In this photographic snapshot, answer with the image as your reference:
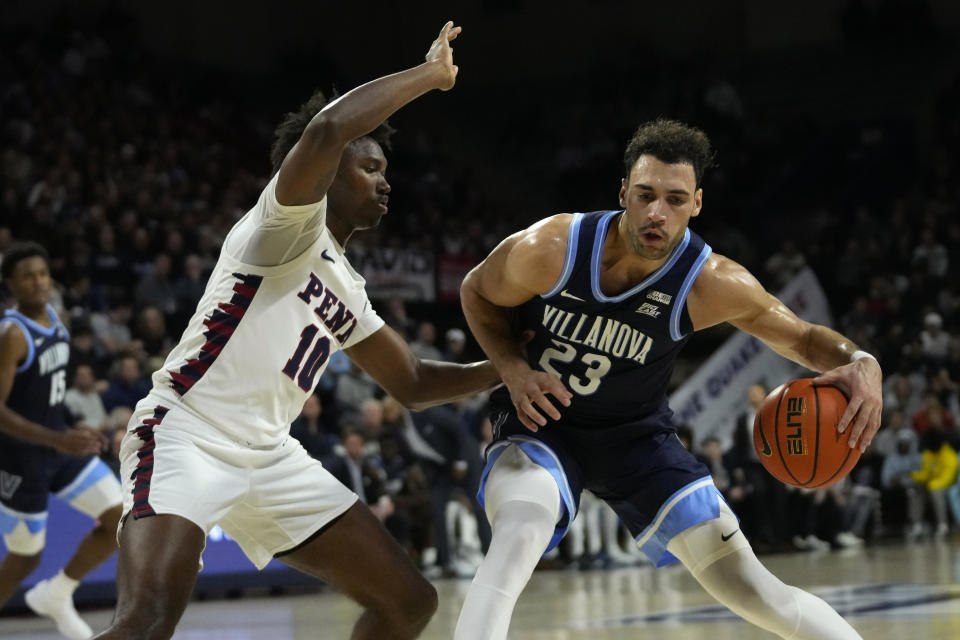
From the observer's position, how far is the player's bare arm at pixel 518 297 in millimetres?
4121

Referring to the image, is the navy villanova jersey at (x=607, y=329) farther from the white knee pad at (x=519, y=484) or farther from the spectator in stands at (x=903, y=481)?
the spectator in stands at (x=903, y=481)

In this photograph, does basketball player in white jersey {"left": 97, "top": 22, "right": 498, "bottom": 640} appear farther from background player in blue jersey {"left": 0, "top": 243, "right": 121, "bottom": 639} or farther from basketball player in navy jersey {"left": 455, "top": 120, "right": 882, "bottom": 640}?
background player in blue jersey {"left": 0, "top": 243, "right": 121, "bottom": 639}

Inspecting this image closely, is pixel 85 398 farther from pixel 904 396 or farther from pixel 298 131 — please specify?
pixel 904 396

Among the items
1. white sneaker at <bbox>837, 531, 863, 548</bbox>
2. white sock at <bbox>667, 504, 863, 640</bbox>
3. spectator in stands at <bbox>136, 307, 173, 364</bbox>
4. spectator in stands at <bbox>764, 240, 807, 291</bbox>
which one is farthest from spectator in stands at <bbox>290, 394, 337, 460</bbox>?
spectator in stands at <bbox>764, 240, 807, 291</bbox>

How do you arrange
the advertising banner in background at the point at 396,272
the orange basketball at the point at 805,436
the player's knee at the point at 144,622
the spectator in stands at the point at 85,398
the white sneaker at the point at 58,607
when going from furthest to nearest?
the advertising banner in background at the point at 396,272, the spectator in stands at the point at 85,398, the white sneaker at the point at 58,607, the orange basketball at the point at 805,436, the player's knee at the point at 144,622

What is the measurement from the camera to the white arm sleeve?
151 inches

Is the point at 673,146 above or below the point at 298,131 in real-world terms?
below

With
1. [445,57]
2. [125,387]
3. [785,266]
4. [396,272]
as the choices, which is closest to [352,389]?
[125,387]

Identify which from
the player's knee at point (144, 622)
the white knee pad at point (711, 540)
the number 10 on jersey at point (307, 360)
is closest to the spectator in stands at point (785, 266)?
the white knee pad at point (711, 540)

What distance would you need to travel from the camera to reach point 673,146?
13.8 ft

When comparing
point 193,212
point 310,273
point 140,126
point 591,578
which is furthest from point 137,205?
point 310,273

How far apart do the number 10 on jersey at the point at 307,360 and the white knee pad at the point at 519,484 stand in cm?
69

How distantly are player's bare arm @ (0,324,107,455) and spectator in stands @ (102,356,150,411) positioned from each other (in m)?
3.64

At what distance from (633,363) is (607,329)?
0.16 m
